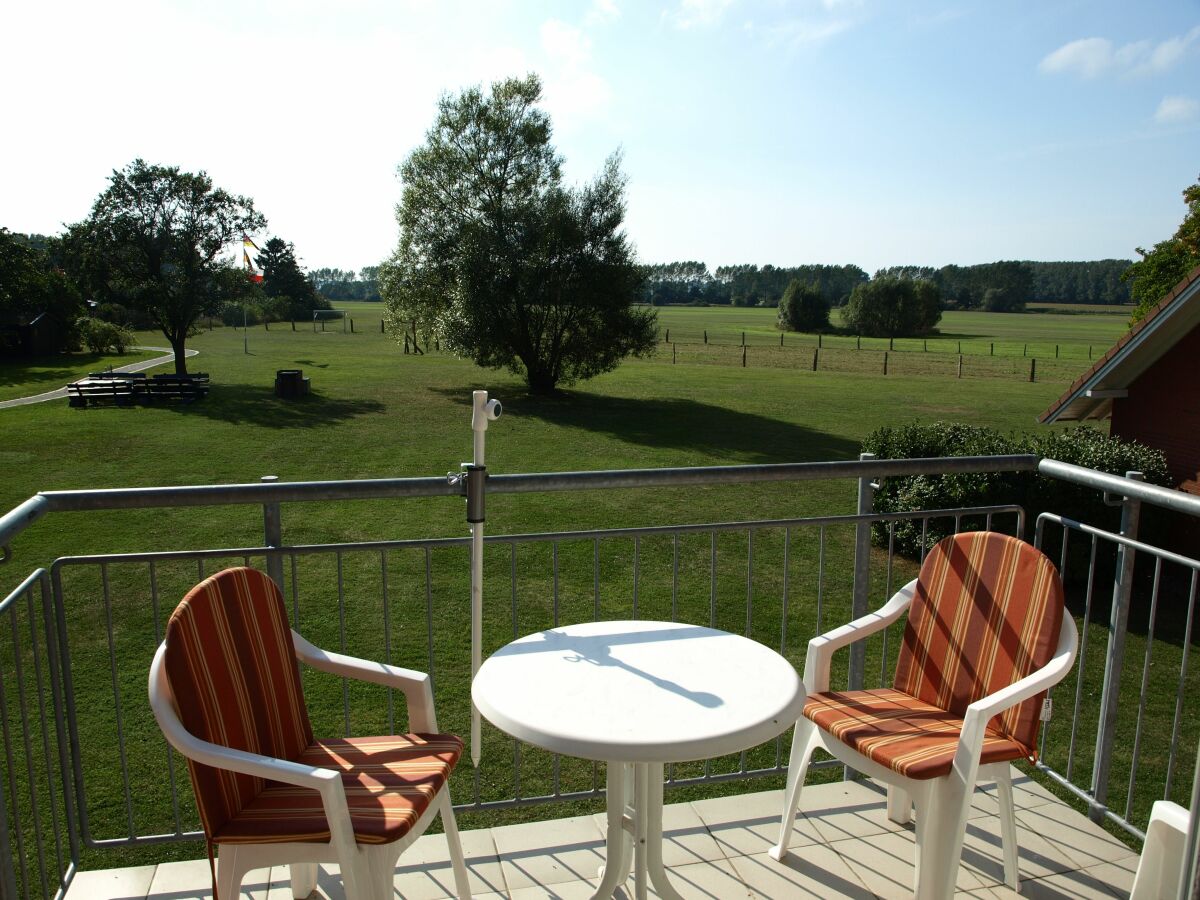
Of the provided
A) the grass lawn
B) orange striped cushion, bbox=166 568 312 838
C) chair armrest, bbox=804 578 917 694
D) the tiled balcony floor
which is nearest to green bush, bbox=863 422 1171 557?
the grass lawn

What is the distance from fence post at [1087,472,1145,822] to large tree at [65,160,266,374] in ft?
101

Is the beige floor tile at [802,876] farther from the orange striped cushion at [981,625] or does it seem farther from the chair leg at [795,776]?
the orange striped cushion at [981,625]

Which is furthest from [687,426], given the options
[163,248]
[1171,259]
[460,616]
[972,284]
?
[972,284]

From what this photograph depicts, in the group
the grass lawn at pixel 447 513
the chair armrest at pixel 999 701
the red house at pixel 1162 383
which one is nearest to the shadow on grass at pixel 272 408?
the grass lawn at pixel 447 513

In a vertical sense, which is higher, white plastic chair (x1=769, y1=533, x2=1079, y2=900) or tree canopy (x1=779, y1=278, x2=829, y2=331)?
tree canopy (x1=779, y1=278, x2=829, y2=331)

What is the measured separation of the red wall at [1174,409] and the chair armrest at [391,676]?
11516mm

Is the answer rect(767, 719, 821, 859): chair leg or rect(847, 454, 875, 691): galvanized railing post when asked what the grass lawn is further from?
rect(767, 719, 821, 859): chair leg

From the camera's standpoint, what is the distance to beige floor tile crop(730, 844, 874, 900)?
9.21 ft

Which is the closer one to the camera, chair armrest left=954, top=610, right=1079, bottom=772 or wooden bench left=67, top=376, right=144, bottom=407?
chair armrest left=954, top=610, right=1079, bottom=772

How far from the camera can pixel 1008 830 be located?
2.81 metres

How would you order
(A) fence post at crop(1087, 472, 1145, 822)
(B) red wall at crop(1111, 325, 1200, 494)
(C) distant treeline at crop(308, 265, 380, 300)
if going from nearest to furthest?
(A) fence post at crop(1087, 472, 1145, 822), (B) red wall at crop(1111, 325, 1200, 494), (C) distant treeline at crop(308, 265, 380, 300)

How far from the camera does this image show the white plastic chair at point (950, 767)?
2.42 meters

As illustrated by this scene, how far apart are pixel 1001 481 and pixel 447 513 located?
820cm

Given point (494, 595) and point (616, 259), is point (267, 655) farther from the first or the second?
point (616, 259)
